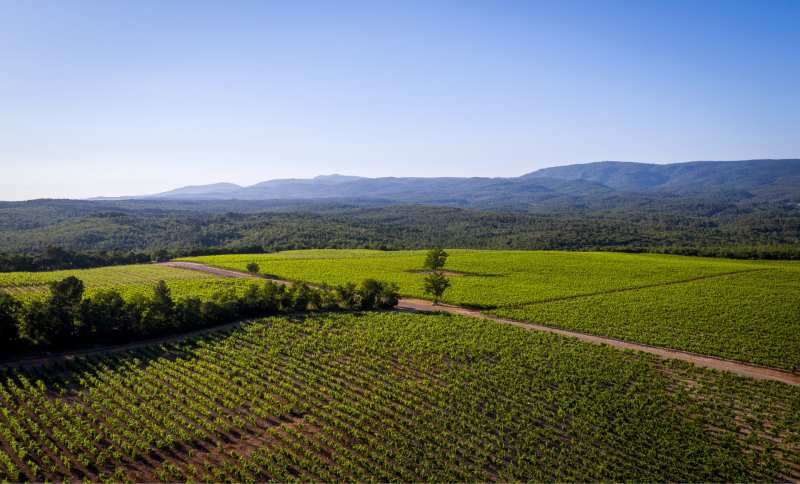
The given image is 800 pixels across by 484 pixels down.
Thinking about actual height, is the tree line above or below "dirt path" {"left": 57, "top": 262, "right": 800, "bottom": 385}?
above

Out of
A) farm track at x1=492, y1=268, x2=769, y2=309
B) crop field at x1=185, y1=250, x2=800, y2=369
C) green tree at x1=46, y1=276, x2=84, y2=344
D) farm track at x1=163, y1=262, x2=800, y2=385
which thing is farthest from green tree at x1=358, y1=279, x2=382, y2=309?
green tree at x1=46, y1=276, x2=84, y2=344

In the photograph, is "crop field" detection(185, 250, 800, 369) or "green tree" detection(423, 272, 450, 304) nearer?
"crop field" detection(185, 250, 800, 369)

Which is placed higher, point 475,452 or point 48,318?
point 48,318

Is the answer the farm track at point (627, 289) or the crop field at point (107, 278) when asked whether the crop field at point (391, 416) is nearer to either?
the farm track at point (627, 289)

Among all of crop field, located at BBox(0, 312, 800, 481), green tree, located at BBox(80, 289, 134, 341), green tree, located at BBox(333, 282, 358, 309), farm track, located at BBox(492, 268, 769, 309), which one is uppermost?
green tree, located at BBox(80, 289, 134, 341)

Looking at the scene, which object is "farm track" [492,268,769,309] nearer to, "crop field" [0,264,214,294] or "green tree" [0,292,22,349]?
"green tree" [0,292,22,349]

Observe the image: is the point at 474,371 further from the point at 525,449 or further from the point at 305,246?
the point at 305,246

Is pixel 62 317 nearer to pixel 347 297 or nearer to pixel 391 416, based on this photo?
pixel 347 297

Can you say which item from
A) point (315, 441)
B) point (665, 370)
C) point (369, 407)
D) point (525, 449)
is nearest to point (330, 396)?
point (369, 407)
